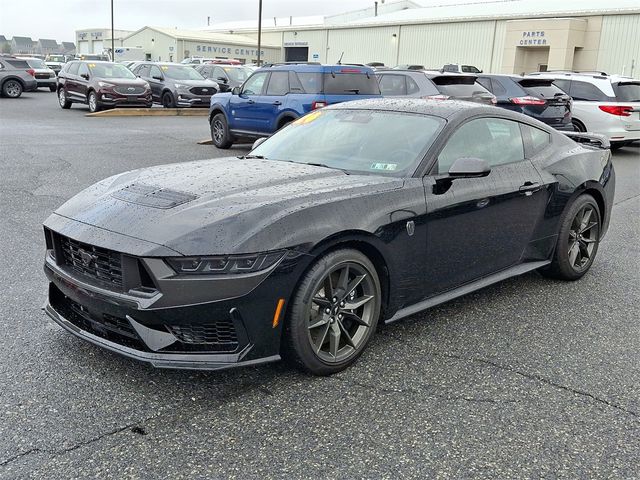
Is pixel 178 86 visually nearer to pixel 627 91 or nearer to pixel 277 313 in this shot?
pixel 627 91

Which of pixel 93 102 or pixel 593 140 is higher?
pixel 593 140

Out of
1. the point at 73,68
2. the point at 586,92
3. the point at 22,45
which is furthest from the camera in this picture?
the point at 22,45

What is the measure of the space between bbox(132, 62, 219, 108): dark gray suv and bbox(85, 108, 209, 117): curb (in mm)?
618

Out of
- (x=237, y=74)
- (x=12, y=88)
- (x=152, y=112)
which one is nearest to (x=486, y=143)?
(x=152, y=112)

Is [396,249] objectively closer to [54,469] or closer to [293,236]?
[293,236]

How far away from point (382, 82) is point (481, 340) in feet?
33.9

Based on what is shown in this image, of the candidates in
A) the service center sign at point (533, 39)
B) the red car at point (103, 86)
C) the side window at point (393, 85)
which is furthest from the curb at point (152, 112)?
the service center sign at point (533, 39)

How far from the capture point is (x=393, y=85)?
1356 cm

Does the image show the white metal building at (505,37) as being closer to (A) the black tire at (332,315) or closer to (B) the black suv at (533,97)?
(B) the black suv at (533,97)

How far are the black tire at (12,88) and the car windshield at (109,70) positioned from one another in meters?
7.12

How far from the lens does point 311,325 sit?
351 cm

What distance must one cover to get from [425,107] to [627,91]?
11.9 metres

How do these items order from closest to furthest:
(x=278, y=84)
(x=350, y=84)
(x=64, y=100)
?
1. (x=350, y=84)
2. (x=278, y=84)
3. (x=64, y=100)

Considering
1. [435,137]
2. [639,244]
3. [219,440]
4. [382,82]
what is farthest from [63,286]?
[382,82]
